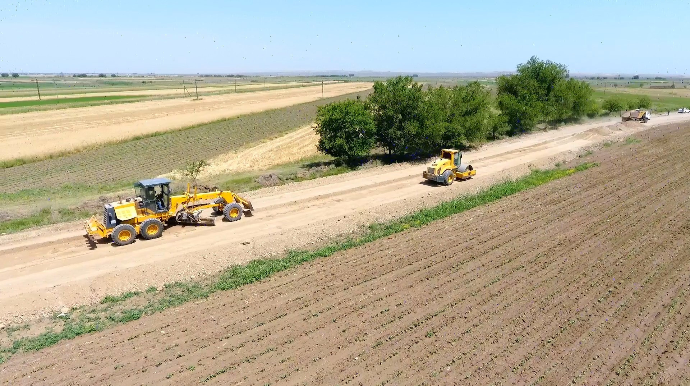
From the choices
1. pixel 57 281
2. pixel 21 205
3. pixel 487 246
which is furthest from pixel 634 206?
pixel 21 205

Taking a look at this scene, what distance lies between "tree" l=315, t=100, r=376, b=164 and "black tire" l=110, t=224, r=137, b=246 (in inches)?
620

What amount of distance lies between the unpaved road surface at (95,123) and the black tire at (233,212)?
2974 centimetres

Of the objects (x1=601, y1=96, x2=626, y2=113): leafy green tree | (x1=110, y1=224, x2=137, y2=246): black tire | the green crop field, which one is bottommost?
the green crop field

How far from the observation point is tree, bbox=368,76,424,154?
1307 inches

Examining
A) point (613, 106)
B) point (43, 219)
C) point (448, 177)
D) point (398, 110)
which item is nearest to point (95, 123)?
point (43, 219)

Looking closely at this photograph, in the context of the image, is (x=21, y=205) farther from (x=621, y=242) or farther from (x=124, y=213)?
(x=621, y=242)

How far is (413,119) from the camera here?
33.6 metres

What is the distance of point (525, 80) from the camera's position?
51625mm

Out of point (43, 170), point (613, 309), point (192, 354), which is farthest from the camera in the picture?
point (43, 170)

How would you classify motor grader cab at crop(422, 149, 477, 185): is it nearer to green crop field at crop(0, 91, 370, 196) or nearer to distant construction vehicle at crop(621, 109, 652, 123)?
green crop field at crop(0, 91, 370, 196)

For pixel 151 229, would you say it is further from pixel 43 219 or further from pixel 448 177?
pixel 448 177

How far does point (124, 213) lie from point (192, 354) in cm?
985

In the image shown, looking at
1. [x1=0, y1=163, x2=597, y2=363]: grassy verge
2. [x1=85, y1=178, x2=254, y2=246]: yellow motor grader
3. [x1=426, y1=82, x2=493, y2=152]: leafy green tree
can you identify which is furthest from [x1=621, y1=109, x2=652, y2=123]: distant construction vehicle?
[x1=85, y1=178, x2=254, y2=246]: yellow motor grader

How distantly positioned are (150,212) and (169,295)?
595 centimetres
